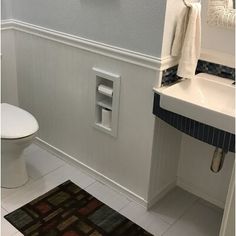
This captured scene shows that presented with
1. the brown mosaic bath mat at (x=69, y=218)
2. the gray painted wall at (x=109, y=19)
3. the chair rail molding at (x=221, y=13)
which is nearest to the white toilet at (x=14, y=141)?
the brown mosaic bath mat at (x=69, y=218)

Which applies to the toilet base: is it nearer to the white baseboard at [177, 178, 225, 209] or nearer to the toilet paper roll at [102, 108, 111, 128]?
the toilet paper roll at [102, 108, 111, 128]

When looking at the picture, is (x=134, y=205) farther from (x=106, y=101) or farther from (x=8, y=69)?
(x=8, y=69)

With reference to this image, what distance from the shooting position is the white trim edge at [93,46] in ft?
5.82

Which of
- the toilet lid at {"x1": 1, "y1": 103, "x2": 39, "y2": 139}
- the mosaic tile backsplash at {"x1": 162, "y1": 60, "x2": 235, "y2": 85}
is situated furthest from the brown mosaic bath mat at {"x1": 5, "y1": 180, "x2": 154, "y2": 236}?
the mosaic tile backsplash at {"x1": 162, "y1": 60, "x2": 235, "y2": 85}

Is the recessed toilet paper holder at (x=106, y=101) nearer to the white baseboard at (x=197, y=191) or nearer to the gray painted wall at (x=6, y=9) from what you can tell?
the white baseboard at (x=197, y=191)

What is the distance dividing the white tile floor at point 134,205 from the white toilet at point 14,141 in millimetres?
→ 76

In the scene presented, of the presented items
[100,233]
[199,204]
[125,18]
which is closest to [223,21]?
[125,18]

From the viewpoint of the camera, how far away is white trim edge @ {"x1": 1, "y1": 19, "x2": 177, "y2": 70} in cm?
177

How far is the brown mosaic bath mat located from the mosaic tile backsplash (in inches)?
33.6

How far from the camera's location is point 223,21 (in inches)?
71.0

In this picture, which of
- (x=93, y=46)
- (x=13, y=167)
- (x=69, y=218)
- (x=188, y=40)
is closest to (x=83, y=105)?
(x=93, y=46)

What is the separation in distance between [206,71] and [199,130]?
0.50 meters

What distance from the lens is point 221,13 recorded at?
1800mm

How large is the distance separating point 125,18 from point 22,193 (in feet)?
4.11
